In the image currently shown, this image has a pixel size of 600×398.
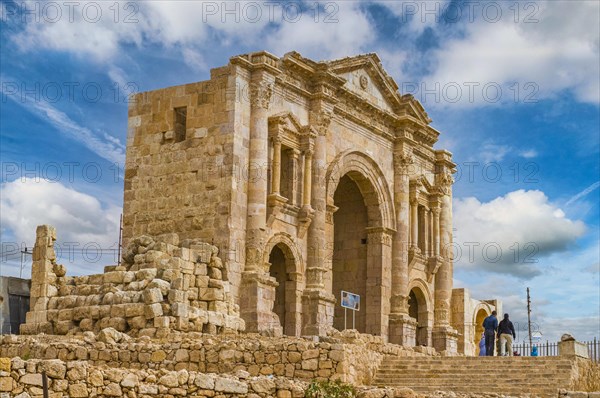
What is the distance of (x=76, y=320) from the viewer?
2453cm

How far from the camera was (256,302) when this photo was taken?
2691 cm

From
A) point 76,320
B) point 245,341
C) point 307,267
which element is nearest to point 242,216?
point 307,267

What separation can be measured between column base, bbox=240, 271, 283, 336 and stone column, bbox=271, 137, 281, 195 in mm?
2785

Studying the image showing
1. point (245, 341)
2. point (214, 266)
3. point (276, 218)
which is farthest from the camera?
point (276, 218)

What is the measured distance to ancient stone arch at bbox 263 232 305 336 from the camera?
2949 centimetres

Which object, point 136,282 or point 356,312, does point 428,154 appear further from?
point 136,282

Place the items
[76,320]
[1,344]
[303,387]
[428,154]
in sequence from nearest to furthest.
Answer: [303,387], [1,344], [76,320], [428,154]

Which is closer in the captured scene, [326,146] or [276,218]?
[276,218]

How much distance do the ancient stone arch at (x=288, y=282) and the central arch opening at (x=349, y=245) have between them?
15.1 ft

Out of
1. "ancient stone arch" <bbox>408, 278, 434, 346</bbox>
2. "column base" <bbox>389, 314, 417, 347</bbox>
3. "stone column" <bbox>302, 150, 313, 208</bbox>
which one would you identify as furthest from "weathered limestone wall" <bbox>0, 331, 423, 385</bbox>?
"ancient stone arch" <bbox>408, 278, 434, 346</bbox>

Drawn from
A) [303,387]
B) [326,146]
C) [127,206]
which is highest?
[326,146]

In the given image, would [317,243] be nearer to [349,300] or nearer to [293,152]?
[349,300]

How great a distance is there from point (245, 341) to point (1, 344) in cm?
572

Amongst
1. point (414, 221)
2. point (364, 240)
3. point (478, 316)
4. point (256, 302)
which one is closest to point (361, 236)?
point (364, 240)
